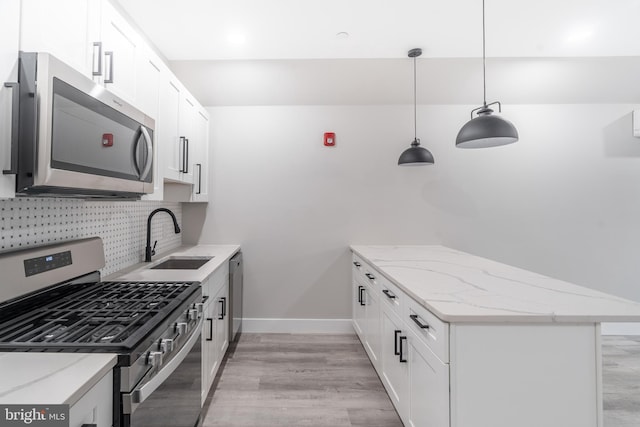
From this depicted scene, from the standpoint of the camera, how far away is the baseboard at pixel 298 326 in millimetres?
3227

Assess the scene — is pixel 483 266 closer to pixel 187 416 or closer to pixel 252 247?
pixel 187 416

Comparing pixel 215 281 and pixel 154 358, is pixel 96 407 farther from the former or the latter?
pixel 215 281

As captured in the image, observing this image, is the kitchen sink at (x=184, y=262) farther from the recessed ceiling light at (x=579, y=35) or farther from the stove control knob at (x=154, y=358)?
the recessed ceiling light at (x=579, y=35)

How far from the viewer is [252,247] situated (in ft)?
10.6

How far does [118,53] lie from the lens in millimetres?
1514

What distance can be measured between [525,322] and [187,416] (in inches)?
60.4

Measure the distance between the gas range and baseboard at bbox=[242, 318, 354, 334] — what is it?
1.67 m

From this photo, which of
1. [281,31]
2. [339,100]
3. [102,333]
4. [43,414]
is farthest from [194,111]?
[43,414]

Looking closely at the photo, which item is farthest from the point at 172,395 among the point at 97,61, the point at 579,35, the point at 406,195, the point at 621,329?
the point at 621,329

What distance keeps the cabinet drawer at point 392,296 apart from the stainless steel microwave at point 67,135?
1540 millimetres

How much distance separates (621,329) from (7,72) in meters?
5.04

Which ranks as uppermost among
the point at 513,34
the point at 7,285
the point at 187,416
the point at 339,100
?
the point at 513,34

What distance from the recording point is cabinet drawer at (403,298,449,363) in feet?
3.92

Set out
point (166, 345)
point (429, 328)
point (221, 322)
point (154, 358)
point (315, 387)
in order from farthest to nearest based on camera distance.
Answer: point (221, 322), point (315, 387), point (429, 328), point (166, 345), point (154, 358)
